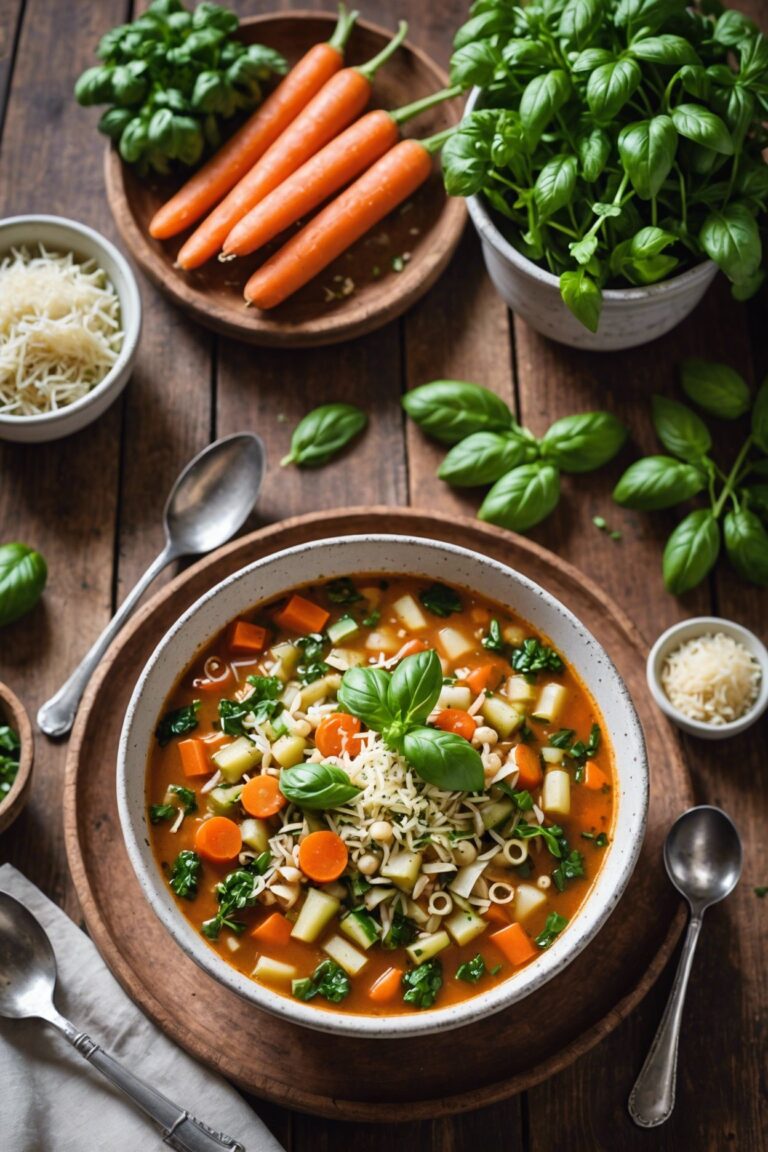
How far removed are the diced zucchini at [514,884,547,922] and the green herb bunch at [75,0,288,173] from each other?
2608mm

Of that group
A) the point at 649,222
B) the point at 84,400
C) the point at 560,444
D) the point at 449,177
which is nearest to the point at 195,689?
the point at 84,400

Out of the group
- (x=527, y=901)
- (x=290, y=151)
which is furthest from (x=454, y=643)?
(x=290, y=151)

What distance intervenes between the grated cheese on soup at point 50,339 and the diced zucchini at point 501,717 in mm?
1652

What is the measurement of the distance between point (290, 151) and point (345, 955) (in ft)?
8.68

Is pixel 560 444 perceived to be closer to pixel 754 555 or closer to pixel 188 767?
pixel 754 555

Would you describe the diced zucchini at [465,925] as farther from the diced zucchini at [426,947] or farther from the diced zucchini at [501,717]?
the diced zucchini at [501,717]

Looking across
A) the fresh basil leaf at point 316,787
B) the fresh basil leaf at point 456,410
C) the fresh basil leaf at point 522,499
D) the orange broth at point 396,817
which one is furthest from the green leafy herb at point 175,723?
the fresh basil leaf at point 456,410

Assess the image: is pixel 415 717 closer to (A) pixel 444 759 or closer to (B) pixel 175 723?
(A) pixel 444 759

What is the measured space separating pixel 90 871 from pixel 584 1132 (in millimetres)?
1622

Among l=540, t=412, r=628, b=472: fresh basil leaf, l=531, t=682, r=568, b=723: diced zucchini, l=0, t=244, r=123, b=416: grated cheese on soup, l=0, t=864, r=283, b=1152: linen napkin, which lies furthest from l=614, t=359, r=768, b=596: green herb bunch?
l=0, t=864, r=283, b=1152: linen napkin

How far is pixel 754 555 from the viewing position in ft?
12.9

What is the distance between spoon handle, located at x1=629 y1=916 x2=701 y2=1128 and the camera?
140 inches

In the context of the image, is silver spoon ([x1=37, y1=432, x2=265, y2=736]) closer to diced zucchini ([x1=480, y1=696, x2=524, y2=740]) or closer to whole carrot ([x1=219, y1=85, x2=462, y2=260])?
whole carrot ([x1=219, y1=85, x2=462, y2=260])

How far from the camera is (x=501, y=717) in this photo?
11.9ft
